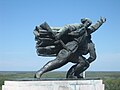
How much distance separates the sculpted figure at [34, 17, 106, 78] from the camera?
1009 centimetres

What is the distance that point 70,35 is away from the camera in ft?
33.6

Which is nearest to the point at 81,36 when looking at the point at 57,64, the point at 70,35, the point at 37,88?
the point at 70,35

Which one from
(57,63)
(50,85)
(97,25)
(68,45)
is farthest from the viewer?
(97,25)

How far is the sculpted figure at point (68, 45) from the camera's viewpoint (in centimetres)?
1009

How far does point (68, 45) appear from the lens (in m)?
10.2

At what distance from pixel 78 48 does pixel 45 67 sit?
1.17m

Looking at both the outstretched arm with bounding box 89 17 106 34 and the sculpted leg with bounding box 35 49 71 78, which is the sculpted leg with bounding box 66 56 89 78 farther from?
the outstretched arm with bounding box 89 17 106 34

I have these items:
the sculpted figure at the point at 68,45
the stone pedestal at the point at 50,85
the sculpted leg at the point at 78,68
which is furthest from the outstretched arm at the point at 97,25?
the stone pedestal at the point at 50,85

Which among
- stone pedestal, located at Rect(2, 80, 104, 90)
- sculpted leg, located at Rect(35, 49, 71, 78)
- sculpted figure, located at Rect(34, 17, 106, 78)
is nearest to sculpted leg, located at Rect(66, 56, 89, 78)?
sculpted figure, located at Rect(34, 17, 106, 78)

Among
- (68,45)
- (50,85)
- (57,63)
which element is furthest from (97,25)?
(50,85)

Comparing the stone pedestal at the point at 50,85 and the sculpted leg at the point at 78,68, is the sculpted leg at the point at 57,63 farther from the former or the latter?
the stone pedestal at the point at 50,85

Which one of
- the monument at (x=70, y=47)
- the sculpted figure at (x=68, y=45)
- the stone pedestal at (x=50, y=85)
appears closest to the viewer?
the stone pedestal at (x=50, y=85)

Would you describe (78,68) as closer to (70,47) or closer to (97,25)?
(70,47)

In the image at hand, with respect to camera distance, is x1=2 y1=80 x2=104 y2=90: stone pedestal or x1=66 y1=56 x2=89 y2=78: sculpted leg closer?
x1=2 y1=80 x2=104 y2=90: stone pedestal
